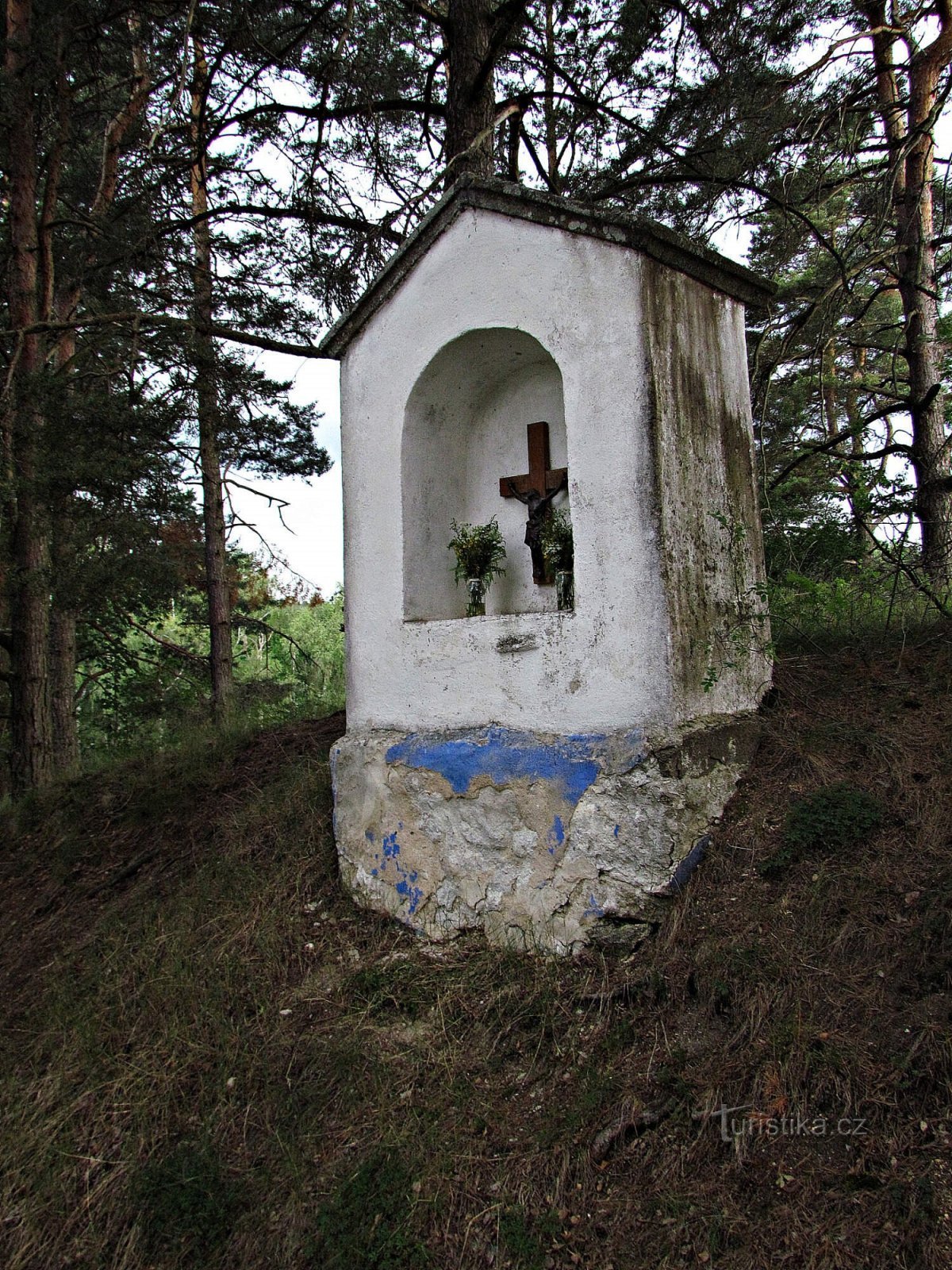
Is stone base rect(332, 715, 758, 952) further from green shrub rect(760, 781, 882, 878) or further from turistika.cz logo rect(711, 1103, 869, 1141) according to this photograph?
turistika.cz logo rect(711, 1103, 869, 1141)

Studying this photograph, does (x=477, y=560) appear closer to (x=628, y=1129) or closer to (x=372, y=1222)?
(x=628, y=1129)

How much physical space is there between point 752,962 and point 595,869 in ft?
2.75

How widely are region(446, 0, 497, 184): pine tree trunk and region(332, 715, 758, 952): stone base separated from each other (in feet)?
14.9

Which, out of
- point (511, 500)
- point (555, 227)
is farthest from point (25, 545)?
point (555, 227)

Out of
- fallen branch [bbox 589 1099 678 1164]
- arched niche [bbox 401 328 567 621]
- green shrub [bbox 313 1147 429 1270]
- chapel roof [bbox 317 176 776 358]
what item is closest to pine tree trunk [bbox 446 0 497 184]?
chapel roof [bbox 317 176 776 358]

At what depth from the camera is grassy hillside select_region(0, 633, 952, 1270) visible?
2770mm

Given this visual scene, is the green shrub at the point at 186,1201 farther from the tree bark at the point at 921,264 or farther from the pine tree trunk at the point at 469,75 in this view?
Answer: the pine tree trunk at the point at 469,75

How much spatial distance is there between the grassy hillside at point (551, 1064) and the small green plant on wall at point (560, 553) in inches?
49.0

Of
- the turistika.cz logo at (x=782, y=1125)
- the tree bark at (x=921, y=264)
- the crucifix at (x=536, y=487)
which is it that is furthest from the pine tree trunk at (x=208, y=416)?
the turistika.cz logo at (x=782, y=1125)

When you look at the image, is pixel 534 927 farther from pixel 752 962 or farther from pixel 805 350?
pixel 805 350

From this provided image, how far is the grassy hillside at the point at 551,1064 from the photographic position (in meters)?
2.77

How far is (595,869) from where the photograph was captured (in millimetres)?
4062

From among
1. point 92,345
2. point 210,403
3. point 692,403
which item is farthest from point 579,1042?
point 92,345

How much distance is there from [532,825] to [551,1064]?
41.7 inches
